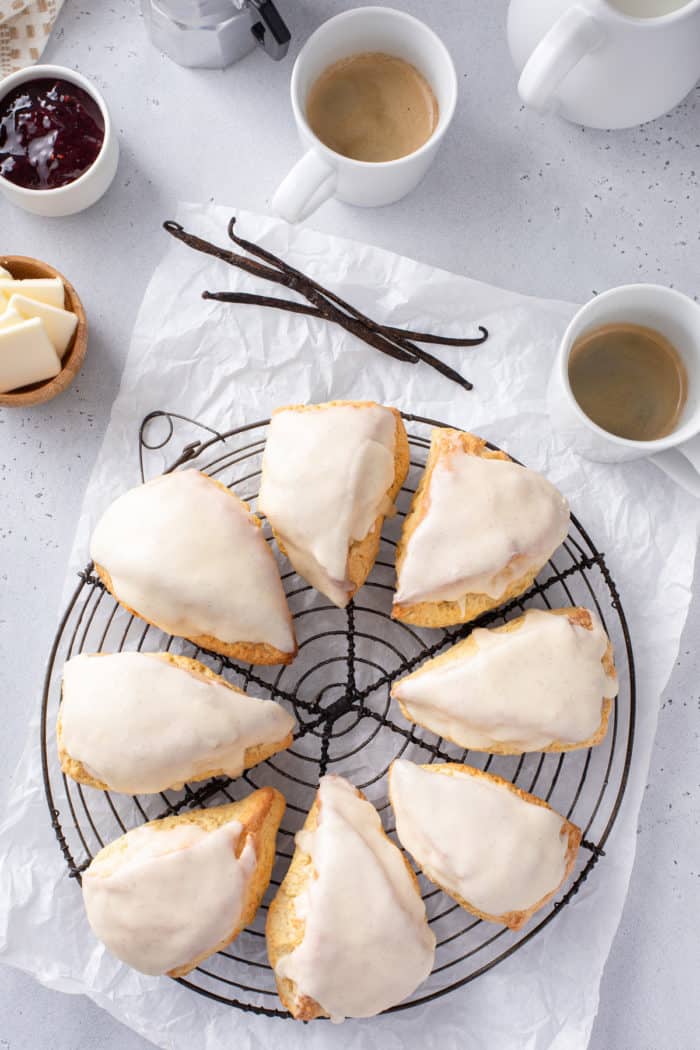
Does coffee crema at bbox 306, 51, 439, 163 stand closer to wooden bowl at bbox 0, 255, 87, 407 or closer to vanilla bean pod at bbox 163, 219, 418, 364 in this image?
vanilla bean pod at bbox 163, 219, 418, 364

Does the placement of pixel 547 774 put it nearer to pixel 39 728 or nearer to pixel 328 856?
pixel 328 856

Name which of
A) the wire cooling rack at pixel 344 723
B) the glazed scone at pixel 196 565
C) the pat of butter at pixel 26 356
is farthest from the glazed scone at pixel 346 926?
the pat of butter at pixel 26 356

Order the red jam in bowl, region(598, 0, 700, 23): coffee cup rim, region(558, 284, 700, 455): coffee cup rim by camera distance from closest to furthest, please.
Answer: region(598, 0, 700, 23): coffee cup rim
region(558, 284, 700, 455): coffee cup rim
the red jam in bowl

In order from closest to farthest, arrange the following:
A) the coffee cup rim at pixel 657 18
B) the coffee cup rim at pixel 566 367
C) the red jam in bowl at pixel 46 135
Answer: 1. the coffee cup rim at pixel 657 18
2. the coffee cup rim at pixel 566 367
3. the red jam in bowl at pixel 46 135

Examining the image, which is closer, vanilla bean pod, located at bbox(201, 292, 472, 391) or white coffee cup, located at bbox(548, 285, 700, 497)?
white coffee cup, located at bbox(548, 285, 700, 497)

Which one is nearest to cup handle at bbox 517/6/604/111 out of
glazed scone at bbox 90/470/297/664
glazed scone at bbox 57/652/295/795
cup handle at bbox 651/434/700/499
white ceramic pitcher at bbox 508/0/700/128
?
white ceramic pitcher at bbox 508/0/700/128

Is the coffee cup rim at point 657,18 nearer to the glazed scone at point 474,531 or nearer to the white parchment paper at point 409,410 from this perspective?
the white parchment paper at point 409,410
